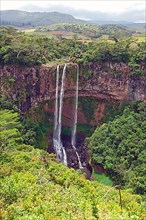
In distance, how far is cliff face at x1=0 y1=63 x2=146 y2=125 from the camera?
31578 mm

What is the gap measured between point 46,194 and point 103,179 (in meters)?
12.5

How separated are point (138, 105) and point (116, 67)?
4.50 m

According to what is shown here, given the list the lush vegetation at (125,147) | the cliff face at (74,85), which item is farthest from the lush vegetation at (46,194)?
the cliff face at (74,85)

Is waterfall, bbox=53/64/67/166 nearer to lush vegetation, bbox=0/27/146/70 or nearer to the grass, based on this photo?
lush vegetation, bbox=0/27/146/70

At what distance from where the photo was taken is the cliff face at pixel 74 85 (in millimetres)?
31578

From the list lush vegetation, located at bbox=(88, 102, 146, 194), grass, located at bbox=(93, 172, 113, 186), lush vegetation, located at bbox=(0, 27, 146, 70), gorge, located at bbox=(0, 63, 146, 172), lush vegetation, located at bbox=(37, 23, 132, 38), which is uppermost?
lush vegetation, located at bbox=(37, 23, 132, 38)

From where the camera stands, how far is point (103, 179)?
26.6 m

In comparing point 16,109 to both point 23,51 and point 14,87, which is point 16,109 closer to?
point 14,87

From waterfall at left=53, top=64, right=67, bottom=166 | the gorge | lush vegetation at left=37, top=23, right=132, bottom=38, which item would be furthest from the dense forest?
lush vegetation at left=37, top=23, right=132, bottom=38

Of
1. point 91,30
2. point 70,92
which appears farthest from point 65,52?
point 91,30

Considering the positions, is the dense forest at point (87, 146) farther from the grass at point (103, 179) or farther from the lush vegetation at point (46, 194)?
the grass at point (103, 179)

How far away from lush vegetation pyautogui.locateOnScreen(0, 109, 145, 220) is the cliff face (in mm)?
6253

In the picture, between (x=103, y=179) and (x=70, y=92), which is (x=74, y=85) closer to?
(x=70, y=92)

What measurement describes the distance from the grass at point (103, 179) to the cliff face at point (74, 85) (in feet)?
25.6
